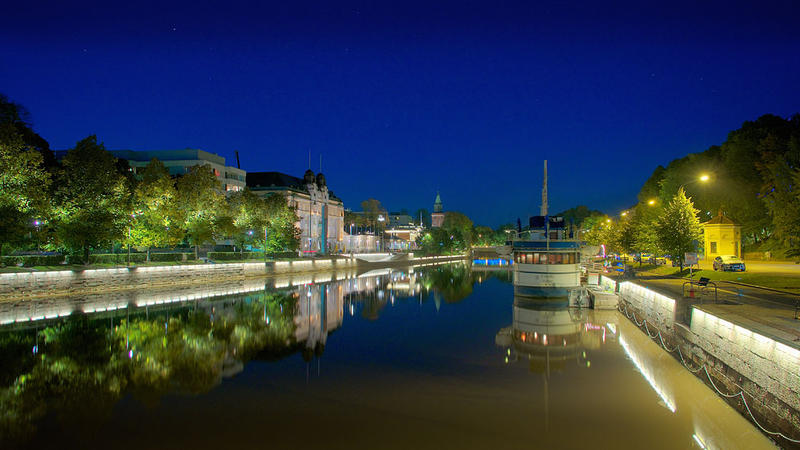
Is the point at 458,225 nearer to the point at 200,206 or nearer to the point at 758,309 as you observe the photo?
the point at 200,206

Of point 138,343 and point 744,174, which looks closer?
point 138,343

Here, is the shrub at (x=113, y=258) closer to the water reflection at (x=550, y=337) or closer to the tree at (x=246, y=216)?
the tree at (x=246, y=216)

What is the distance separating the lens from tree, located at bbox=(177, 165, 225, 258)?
200 ft

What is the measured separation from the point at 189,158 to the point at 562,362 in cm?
9281

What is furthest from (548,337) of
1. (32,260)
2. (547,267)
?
(32,260)

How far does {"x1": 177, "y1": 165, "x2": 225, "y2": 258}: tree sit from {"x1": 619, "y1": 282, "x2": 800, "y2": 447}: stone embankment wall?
53214 mm

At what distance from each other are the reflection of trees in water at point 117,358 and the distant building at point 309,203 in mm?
87262

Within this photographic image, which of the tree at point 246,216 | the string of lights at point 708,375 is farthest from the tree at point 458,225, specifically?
the string of lights at point 708,375

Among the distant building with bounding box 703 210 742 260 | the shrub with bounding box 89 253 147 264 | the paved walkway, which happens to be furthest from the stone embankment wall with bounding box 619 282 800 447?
the shrub with bounding box 89 253 147 264

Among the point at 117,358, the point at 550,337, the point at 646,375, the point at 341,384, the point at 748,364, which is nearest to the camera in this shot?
the point at 748,364

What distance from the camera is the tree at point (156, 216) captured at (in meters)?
54.2

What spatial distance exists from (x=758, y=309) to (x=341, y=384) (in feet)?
63.1

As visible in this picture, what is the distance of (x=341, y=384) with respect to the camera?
1991 centimetres

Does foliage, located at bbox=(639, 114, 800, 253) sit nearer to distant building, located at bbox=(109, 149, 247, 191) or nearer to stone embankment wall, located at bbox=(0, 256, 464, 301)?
stone embankment wall, located at bbox=(0, 256, 464, 301)
